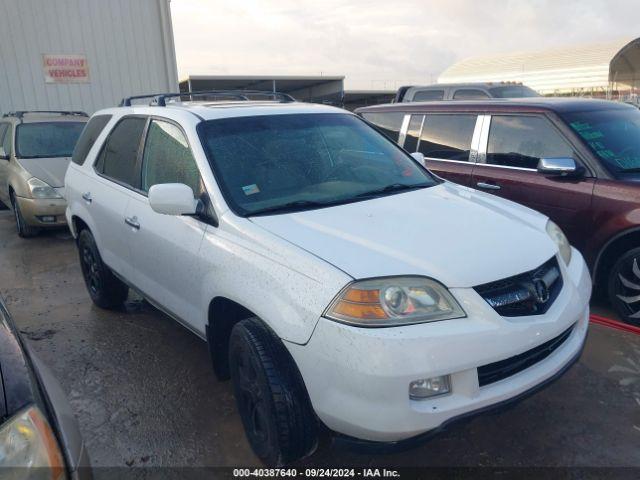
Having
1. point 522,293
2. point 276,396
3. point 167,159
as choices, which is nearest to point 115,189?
point 167,159

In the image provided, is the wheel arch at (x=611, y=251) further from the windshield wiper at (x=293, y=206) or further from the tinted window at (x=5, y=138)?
the tinted window at (x=5, y=138)

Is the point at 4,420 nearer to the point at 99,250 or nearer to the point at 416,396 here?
the point at 416,396

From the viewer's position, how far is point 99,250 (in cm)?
404

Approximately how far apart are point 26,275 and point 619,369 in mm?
5560

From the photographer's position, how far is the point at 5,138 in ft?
25.7

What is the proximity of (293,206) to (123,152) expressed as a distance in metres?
1.77

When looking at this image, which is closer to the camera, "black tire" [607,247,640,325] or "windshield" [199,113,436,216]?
"windshield" [199,113,436,216]

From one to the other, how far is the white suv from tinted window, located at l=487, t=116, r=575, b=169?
4.79 ft

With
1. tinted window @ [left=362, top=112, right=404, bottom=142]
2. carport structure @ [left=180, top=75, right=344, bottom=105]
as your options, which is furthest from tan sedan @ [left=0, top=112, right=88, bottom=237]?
carport structure @ [left=180, top=75, right=344, bottom=105]

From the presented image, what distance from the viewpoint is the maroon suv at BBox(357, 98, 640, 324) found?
12.2 feet

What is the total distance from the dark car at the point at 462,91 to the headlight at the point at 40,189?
693cm

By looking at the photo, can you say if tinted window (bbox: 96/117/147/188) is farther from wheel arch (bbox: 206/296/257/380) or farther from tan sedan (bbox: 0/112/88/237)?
tan sedan (bbox: 0/112/88/237)

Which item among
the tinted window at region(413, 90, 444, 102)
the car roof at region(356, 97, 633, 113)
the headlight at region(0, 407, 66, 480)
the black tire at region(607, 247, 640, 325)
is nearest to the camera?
the headlight at region(0, 407, 66, 480)

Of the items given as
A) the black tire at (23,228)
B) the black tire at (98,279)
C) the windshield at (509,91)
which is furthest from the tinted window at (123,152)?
the windshield at (509,91)
